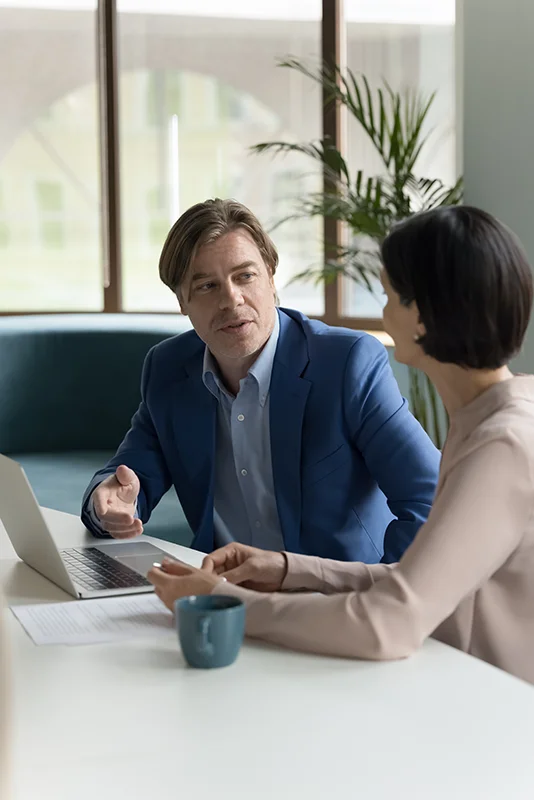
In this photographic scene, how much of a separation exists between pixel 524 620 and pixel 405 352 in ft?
1.21

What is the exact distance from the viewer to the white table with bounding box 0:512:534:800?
2.98 feet

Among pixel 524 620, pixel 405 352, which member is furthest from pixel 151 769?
pixel 405 352

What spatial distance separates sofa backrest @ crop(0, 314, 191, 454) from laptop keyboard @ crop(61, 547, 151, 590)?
2718 millimetres

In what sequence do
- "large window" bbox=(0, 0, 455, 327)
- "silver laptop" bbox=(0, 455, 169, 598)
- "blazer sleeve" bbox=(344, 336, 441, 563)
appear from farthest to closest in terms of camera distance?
"large window" bbox=(0, 0, 455, 327) < "blazer sleeve" bbox=(344, 336, 441, 563) < "silver laptop" bbox=(0, 455, 169, 598)

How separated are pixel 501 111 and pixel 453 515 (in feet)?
10.7

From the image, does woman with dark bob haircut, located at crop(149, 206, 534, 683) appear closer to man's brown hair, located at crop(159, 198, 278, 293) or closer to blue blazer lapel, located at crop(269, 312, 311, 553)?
blue blazer lapel, located at crop(269, 312, 311, 553)

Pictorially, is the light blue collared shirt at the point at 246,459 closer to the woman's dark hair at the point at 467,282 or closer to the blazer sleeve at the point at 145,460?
A: the blazer sleeve at the point at 145,460

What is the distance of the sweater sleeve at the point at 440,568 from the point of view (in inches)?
45.1

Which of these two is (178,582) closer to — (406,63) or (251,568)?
(251,568)

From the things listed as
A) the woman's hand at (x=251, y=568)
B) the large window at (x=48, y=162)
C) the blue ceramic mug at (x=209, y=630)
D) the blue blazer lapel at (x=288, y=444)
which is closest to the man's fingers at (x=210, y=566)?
the woman's hand at (x=251, y=568)

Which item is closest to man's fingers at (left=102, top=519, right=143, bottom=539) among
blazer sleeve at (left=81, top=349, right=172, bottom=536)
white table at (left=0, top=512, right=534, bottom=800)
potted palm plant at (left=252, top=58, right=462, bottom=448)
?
blazer sleeve at (left=81, top=349, right=172, bottom=536)

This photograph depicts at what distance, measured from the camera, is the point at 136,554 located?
1.73m

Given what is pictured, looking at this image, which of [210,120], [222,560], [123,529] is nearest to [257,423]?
[123,529]

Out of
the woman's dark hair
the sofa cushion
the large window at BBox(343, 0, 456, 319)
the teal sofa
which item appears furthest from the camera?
the large window at BBox(343, 0, 456, 319)
